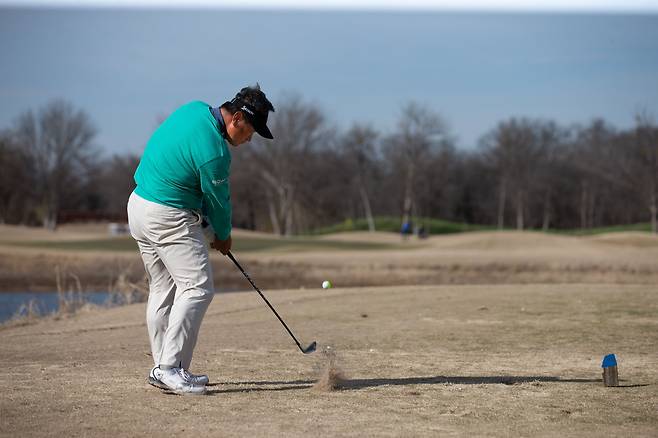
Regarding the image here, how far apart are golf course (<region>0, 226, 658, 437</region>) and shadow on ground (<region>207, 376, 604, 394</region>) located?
2 centimetres

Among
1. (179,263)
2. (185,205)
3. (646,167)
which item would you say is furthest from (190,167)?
(646,167)

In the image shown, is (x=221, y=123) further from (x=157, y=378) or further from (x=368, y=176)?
(x=368, y=176)

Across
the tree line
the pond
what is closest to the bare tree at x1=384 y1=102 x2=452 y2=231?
the tree line

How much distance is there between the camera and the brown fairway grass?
529 cm

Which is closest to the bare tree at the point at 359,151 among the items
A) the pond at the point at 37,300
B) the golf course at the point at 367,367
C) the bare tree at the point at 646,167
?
the bare tree at the point at 646,167

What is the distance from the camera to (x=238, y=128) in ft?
20.1

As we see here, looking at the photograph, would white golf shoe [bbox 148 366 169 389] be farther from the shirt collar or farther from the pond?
the pond

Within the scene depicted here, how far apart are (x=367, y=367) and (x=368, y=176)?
66483mm

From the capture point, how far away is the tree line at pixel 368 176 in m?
62.2

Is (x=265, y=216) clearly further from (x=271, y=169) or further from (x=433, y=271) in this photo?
(x=433, y=271)

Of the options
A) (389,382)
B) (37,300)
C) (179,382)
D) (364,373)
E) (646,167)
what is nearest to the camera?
(179,382)

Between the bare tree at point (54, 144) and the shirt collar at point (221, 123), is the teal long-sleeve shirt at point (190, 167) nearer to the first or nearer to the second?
the shirt collar at point (221, 123)

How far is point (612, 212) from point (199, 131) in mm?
A: 71611

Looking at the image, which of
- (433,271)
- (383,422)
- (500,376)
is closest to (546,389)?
(500,376)
